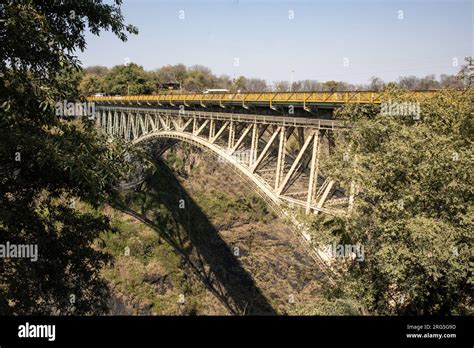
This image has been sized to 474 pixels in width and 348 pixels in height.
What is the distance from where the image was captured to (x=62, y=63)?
7449mm

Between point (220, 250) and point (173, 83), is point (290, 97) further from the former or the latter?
point (173, 83)

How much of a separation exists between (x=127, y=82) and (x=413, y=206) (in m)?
70.7

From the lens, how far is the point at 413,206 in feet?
33.2

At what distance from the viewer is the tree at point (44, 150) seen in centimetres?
686

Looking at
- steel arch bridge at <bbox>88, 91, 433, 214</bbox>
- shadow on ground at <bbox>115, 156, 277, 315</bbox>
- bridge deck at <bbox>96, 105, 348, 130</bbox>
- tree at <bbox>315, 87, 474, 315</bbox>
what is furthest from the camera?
shadow on ground at <bbox>115, 156, 277, 315</bbox>

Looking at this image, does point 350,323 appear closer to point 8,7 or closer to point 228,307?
point 8,7

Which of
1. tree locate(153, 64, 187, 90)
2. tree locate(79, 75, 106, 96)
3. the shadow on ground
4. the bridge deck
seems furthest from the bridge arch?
tree locate(153, 64, 187, 90)

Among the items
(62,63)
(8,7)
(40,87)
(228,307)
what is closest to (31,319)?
(40,87)

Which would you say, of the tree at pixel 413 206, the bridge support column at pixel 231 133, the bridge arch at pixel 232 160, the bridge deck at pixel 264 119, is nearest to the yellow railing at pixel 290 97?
the bridge deck at pixel 264 119

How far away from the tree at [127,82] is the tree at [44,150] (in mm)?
64781

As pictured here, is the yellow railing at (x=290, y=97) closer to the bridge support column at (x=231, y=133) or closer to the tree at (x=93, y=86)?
the bridge support column at (x=231, y=133)

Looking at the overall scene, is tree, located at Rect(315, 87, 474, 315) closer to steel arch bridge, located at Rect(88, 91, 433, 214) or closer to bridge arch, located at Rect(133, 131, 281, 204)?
steel arch bridge, located at Rect(88, 91, 433, 214)

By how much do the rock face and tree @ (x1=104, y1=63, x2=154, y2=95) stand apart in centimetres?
2135

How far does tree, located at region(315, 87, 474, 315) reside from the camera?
30.7ft
